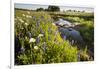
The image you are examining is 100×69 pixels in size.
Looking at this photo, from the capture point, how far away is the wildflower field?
1873 mm

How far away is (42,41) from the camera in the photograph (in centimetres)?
194

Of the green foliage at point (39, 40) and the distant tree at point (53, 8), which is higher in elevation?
the distant tree at point (53, 8)

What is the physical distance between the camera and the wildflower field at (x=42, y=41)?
73.7 inches

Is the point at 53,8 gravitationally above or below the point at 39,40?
above

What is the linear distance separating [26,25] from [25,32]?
7cm

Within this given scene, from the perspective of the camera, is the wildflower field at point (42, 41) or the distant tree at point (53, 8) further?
the distant tree at point (53, 8)

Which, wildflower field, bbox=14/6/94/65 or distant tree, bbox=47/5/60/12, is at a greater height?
distant tree, bbox=47/5/60/12

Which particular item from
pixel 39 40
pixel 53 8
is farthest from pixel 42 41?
pixel 53 8

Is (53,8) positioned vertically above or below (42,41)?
above

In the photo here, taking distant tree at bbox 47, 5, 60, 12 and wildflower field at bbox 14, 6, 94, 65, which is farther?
distant tree at bbox 47, 5, 60, 12

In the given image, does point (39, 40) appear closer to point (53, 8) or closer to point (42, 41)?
point (42, 41)
